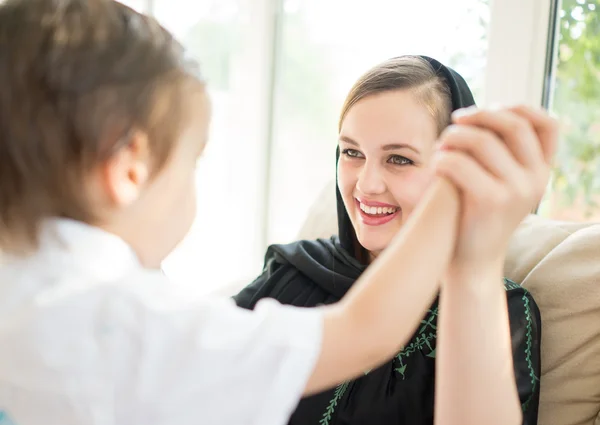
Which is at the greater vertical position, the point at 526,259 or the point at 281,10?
the point at 281,10

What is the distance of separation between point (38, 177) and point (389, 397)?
2.64ft

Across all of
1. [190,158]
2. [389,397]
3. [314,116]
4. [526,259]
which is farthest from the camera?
[314,116]

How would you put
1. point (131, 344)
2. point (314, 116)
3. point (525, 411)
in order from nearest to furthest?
point (131, 344) → point (525, 411) → point (314, 116)

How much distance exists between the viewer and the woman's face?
1.28m

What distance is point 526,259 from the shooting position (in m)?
1.32

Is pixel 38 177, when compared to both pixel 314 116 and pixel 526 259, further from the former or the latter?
pixel 314 116

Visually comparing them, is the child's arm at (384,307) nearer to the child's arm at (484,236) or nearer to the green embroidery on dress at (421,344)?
the child's arm at (484,236)

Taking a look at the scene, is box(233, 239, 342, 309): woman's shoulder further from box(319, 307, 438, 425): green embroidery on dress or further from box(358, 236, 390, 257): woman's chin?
box(319, 307, 438, 425): green embroidery on dress

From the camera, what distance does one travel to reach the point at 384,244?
136 centimetres

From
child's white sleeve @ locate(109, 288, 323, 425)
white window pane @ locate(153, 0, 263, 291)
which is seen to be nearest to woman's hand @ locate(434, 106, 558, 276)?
child's white sleeve @ locate(109, 288, 323, 425)

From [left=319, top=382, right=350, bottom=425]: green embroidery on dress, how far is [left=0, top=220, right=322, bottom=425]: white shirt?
66 centimetres

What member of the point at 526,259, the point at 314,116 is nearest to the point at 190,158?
the point at 526,259

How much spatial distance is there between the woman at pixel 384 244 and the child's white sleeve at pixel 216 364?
0.63 m

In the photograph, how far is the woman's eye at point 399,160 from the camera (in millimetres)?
1312
